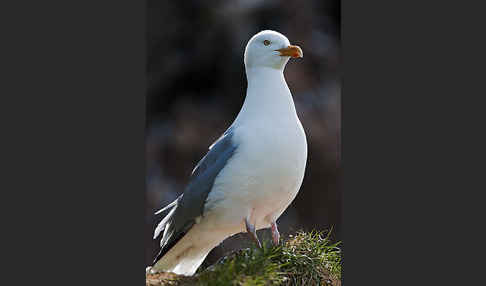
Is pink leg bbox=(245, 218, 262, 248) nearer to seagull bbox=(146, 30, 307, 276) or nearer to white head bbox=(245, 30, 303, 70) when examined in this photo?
seagull bbox=(146, 30, 307, 276)

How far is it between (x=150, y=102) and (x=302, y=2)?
161 cm

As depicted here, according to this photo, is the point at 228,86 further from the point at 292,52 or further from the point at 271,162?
the point at 271,162

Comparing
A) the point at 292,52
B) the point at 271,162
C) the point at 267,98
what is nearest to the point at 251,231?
the point at 271,162

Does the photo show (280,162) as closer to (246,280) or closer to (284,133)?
(284,133)

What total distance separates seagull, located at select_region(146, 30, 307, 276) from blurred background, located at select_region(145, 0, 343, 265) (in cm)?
51

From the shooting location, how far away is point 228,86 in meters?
6.98

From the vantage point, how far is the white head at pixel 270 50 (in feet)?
17.7

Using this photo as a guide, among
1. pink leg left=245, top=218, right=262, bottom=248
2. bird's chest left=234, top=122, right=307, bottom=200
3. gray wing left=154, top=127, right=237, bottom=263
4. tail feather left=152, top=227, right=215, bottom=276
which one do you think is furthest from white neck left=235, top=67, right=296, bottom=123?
tail feather left=152, top=227, right=215, bottom=276

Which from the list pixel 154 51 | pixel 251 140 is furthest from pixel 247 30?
pixel 251 140

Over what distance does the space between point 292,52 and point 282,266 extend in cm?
157

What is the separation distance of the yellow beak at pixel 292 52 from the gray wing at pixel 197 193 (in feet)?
2.28

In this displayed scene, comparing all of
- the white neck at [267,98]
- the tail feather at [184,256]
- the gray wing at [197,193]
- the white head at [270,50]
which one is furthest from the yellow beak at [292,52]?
the tail feather at [184,256]

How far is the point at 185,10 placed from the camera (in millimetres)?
6203

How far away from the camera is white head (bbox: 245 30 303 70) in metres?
A: 5.39
